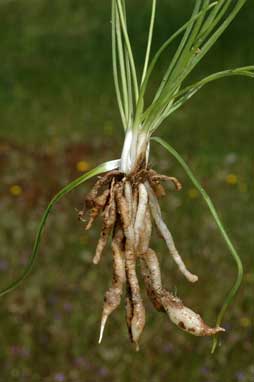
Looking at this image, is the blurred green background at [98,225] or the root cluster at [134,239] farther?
the blurred green background at [98,225]

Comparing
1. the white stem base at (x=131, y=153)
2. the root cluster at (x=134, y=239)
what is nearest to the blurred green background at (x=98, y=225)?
the root cluster at (x=134, y=239)

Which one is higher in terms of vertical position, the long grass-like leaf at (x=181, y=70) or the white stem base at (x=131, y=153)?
the long grass-like leaf at (x=181, y=70)

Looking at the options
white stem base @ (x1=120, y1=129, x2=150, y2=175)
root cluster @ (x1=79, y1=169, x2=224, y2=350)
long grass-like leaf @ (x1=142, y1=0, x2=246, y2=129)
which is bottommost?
root cluster @ (x1=79, y1=169, x2=224, y2=350)

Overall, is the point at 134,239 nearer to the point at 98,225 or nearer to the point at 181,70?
the point at 181,70

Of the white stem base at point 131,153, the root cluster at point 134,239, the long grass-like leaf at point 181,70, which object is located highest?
the long grass-like leaf at point 181,70

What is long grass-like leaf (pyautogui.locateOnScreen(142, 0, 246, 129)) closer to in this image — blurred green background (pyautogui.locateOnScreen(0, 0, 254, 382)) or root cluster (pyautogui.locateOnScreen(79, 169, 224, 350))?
root cluster (pyautogui.locateOnScreen(79, 169, 224, 350))

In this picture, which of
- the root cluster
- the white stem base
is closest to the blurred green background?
the root cluster

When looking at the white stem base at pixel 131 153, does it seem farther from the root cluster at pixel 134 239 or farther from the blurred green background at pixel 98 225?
the blurred green background at pixel 98 225

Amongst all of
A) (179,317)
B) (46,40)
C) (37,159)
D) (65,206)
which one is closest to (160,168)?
(65,206)
